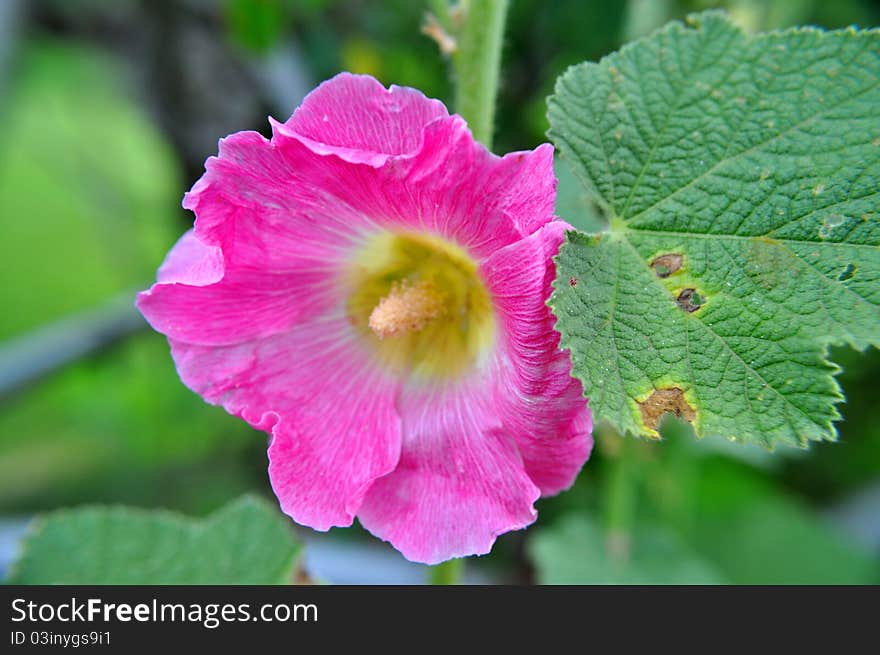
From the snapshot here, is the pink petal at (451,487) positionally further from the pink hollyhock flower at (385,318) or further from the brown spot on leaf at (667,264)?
the brown spot on leaf at (667,264)

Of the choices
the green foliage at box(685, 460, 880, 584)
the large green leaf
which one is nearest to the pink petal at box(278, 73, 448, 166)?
the large green leaf

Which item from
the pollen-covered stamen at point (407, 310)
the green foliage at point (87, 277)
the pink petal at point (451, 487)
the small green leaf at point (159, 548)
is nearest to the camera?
the pink petal at point (451, 487)

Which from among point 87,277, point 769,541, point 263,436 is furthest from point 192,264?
point 87,277

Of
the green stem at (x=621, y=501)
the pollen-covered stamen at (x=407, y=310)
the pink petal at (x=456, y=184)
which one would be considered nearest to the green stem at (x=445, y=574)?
the pollen-covered stamen at (x=407, y=310)

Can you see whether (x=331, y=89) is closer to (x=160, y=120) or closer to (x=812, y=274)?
(x=812, y=274)

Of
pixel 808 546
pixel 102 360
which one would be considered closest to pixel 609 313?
pixel 808 546

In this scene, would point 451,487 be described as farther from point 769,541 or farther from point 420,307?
point 769,541
